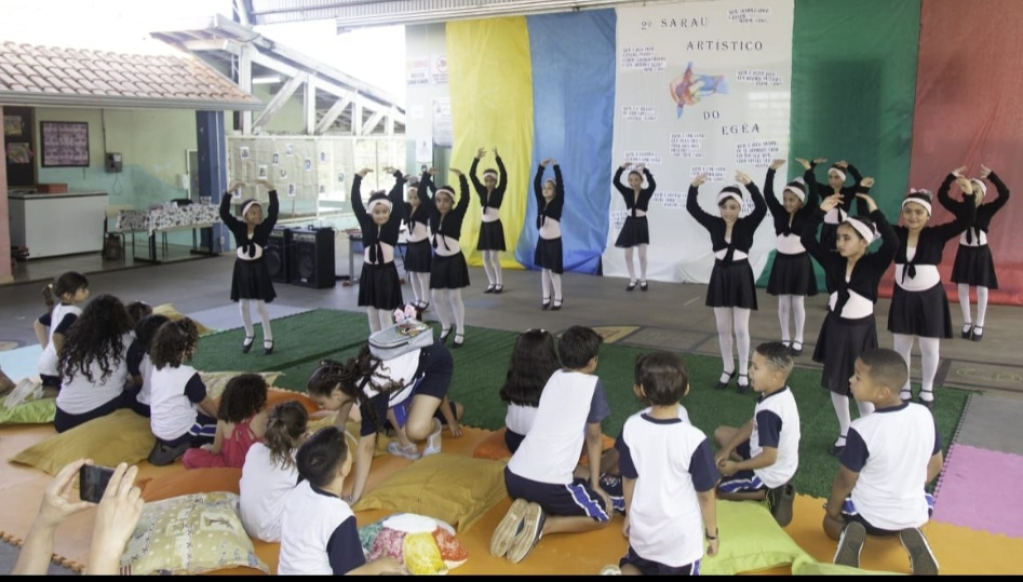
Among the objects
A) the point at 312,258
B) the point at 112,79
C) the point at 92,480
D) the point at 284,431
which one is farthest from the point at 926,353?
the point at 112,79

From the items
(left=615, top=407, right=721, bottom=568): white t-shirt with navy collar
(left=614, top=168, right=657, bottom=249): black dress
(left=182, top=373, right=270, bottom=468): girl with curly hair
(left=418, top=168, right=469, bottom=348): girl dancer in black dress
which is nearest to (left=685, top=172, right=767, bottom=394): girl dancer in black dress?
(left=418, top=168, right=469, bottom=348): girl dancer in black dress

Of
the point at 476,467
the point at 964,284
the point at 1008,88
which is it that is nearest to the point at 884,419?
the point at 476,467

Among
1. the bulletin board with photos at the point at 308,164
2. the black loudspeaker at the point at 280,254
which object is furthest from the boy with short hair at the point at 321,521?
the bulletin board with photos at the point at 308,164

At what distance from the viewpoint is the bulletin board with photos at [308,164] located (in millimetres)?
14688

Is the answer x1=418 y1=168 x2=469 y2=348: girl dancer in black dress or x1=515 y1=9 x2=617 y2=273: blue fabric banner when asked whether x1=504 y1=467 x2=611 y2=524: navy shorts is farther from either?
x1=515 y1=9 x2=617 y2=273: blue fabric banner

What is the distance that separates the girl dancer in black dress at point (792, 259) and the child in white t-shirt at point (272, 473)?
4.60 meters

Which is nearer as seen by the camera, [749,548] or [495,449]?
[749,548]

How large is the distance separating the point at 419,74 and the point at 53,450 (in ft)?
29.9

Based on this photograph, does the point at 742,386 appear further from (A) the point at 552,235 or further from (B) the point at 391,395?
(A) the point at 552,235

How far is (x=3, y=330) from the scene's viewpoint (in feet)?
28.5

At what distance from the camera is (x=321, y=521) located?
3256 millimetres

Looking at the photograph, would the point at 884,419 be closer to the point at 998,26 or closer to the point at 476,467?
the point at 476,467

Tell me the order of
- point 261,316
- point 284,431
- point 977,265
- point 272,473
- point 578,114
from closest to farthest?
1. point 284,431
2. point 272,473
3. point 261,316
4. point 977,265
5. point 578,114

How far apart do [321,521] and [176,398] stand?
2.23 meters
